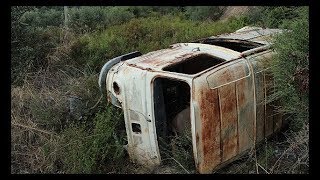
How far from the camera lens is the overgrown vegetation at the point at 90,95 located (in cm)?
531

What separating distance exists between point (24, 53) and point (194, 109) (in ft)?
16.2

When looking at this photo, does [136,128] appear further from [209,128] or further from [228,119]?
[228,119]

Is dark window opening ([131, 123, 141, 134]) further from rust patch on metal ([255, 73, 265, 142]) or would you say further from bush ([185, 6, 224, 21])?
bush ([185, 6, 224, 21])

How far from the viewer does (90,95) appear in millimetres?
6961

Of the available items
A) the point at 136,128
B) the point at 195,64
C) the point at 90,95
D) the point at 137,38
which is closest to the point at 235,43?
the point at 195,64

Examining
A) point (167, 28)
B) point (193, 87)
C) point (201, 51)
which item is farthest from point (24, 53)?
point (193, 87)

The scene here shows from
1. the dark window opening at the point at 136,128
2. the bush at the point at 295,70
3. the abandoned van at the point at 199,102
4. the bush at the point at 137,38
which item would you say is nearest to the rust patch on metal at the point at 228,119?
the abandoned van at the point at 199,102

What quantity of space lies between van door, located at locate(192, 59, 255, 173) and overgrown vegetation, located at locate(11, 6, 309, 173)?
0.33 metres

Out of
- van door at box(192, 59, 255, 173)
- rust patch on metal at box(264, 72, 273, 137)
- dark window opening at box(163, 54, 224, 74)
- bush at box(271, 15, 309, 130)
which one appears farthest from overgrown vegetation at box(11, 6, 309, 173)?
dark window opening at box(163, 54, 224, 74)

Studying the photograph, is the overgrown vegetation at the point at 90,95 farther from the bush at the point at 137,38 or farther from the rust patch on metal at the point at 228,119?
the rust patch on metal at the point at 228,119

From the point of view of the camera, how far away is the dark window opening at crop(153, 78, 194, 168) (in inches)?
216

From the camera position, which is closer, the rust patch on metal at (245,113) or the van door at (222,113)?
the van door at (222,113)

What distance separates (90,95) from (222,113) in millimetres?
2607

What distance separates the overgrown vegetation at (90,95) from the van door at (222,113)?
33 cm
